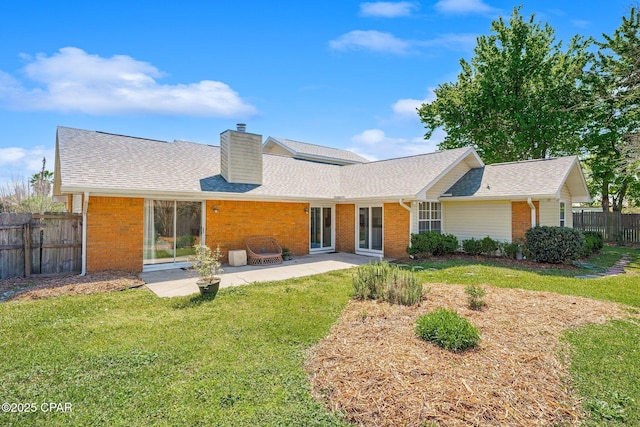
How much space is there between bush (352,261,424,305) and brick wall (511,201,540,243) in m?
8.16

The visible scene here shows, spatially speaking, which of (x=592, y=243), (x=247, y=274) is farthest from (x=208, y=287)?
(x=592, y=243)

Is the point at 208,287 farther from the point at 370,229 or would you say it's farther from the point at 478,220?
the point at 478,220

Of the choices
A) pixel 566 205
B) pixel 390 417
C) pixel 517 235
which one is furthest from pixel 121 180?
pixel 566 205

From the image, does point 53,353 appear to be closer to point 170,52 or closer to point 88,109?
point 170,52

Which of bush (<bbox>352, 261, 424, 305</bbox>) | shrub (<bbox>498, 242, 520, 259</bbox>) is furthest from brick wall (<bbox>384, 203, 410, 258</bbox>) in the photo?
bush (<bbox>352, 261, 424, 305</bbox>)

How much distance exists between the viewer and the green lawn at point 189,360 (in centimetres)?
331

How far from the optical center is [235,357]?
4469mm

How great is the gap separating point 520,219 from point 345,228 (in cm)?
735

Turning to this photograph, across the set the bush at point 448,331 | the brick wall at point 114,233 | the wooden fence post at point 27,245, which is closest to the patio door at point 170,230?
the brick wall at point 114,233

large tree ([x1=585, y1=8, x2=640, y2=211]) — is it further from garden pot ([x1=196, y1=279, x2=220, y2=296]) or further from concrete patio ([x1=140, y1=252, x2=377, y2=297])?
garden pot ([x1=196, y1=279, x2=220, y2=296])

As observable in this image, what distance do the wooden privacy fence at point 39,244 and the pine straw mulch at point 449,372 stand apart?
867 centimetres

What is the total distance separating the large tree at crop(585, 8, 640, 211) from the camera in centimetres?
1677

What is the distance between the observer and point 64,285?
26.8ft

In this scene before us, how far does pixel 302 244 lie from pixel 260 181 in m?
3.39
